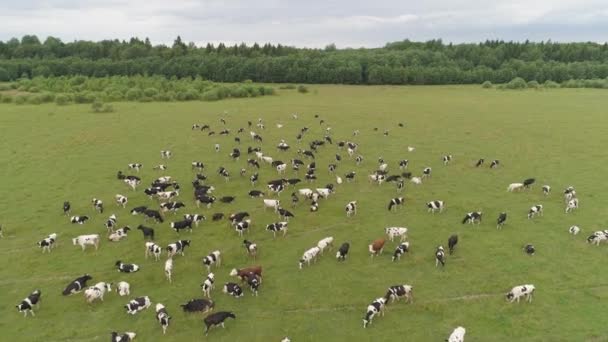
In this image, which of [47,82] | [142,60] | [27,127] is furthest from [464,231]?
[142,60]

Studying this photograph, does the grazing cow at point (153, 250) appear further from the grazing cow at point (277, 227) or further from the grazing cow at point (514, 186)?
the grazing cow at point (514, 186)

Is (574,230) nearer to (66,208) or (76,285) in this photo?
(76,285)

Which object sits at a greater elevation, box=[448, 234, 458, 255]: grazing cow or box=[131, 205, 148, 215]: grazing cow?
box=[448, 234, 458, 255]: grazing cow

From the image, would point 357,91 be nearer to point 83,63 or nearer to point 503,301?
point 83,63

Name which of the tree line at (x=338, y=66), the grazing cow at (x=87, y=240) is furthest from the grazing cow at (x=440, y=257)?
the tree line at (x=338, y=66)

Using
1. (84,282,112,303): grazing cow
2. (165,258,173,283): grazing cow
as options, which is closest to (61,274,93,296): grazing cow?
(84,282,112,303): grazing cow

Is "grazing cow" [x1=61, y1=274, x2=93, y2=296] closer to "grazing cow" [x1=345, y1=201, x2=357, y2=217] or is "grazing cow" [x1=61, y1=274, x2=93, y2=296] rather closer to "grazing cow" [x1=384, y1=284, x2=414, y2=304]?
"grazing cow" [x1=384, y1=284, x2=414, y2=304]
